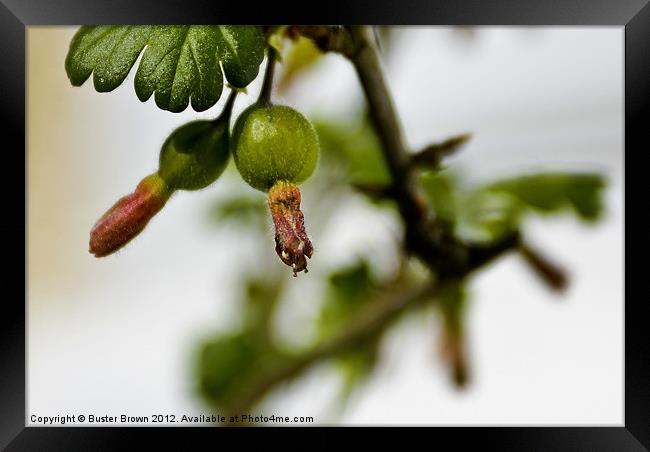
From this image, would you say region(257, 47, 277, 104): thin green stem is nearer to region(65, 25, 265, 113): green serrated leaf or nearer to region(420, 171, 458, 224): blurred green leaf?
region(65, 25, 265, 113): green serrated leaf

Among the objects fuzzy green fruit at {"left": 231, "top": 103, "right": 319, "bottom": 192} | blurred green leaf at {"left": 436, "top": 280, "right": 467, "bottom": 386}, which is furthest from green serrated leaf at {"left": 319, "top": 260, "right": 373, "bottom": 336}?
fuzzy green fruit at {"left": 231, "top": 103, "right": 319, "bottom": 192}

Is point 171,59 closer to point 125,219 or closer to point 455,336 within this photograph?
point 125,219

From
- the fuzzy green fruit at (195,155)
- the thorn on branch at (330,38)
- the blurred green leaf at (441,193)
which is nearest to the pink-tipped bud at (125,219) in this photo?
the fuzzy green fruit at (195,155)

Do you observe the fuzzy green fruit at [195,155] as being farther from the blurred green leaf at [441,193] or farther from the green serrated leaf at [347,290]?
the green serrated leaf at [347,290]

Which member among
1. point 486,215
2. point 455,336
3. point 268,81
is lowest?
point 455,336

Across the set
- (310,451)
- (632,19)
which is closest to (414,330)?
(310,451)

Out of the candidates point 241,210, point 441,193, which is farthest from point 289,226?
point 241,210
